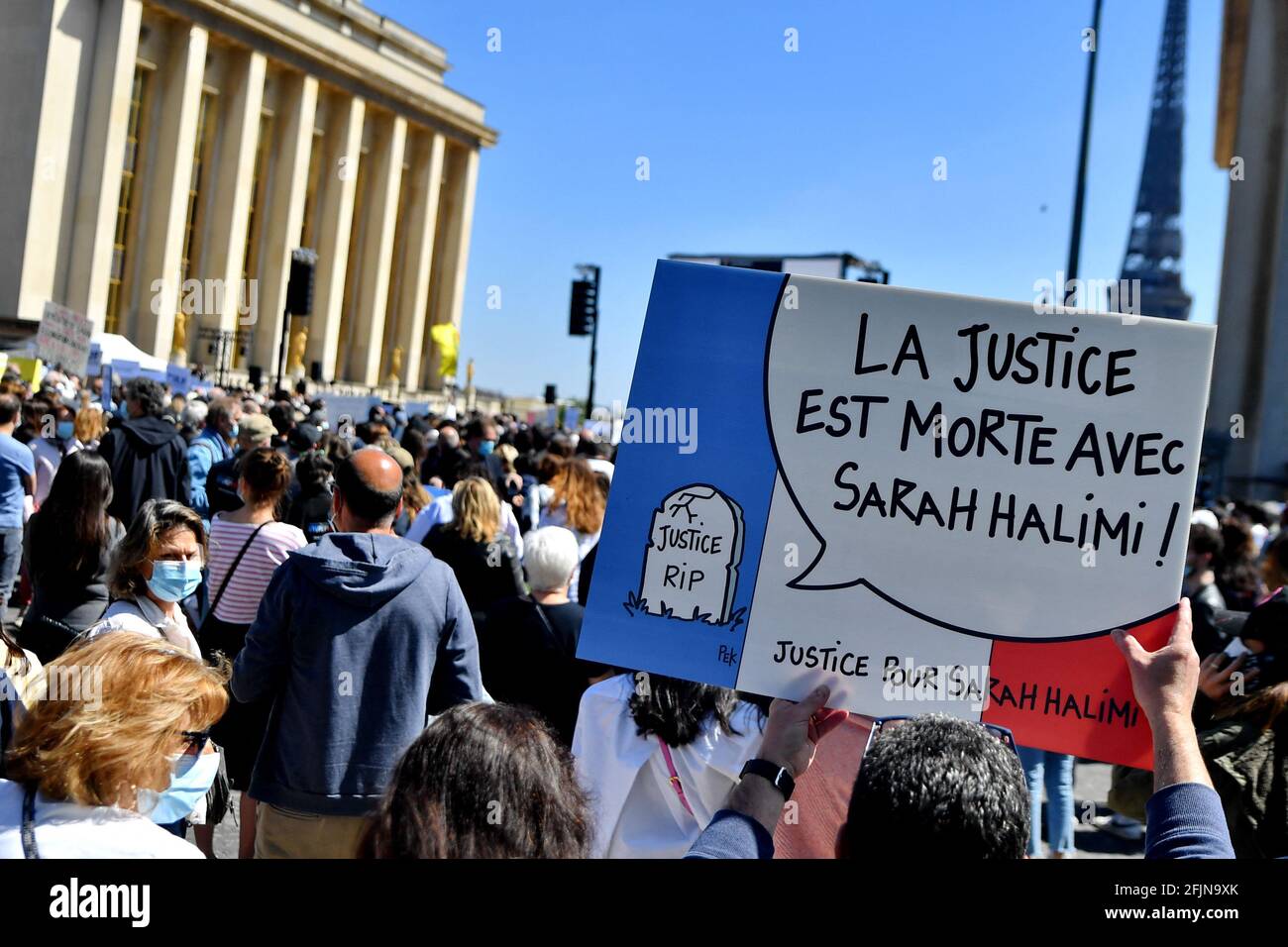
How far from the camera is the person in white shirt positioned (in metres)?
3.01


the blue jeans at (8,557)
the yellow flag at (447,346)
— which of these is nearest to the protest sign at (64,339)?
the blue jeans at (8,557)

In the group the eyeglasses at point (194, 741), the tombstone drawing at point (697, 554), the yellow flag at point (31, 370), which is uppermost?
the yellow flag at point (31, 370)

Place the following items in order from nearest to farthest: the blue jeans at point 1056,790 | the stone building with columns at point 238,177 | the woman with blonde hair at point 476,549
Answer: the blue jeans at point 1056,790 < the woman with blonde hair at point 476,549 < the stone building with columns at point 238,177

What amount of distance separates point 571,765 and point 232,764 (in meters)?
2.80

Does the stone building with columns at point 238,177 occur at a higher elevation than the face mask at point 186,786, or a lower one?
higher

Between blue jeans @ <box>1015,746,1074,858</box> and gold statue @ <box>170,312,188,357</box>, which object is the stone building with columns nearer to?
gold statue @ <box>170,312,188,357</box>

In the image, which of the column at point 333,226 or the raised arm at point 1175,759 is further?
the column at point 333,226

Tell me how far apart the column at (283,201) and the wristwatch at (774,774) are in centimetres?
4881

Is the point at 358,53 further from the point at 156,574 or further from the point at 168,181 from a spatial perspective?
the point at 156,574

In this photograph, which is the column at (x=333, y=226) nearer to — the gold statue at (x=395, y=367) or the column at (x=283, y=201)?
the column at (x=283, y=201)

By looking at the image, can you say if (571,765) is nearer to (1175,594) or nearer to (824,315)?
(824,315)

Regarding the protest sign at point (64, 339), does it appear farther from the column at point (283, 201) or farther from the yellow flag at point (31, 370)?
the column at point (283, 201)

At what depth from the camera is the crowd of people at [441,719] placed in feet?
5.90

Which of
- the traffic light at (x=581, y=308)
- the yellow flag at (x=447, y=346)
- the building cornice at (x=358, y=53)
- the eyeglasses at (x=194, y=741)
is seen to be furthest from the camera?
the building cornice at (x=358, y=53)
